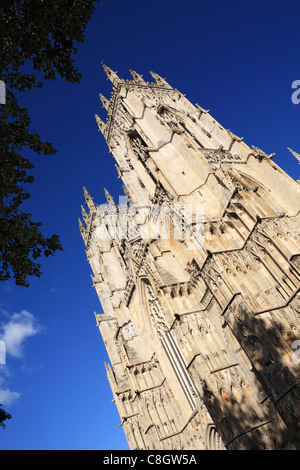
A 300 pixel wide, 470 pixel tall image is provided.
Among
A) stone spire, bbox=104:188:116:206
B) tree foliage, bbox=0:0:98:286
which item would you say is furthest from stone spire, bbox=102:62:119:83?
tree foliage, bbox=0:0:98:286

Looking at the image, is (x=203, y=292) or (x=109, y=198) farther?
(x=109, y=198)

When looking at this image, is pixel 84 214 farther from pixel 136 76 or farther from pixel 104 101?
pixel 136 76

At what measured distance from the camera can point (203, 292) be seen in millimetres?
15484

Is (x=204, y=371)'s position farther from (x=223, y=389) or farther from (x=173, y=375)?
(x=173, y=375)

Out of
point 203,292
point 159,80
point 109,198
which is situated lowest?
point 203,292

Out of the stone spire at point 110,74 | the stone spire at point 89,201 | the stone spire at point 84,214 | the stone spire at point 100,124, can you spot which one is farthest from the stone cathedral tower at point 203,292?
the stone spire at point 84,214

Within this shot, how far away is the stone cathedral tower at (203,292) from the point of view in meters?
11.4

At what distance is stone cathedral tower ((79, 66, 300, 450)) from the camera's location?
1138 centimetres

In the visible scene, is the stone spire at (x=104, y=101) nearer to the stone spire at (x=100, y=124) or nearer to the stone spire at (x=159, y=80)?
the stone spire at (x=100, y=124)

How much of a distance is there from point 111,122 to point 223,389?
28185 mm

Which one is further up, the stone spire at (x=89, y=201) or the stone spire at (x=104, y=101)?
the stone spire at (x=104, y=101)

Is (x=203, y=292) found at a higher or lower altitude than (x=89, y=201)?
lower

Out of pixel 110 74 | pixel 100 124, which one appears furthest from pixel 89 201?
pixel 110 74

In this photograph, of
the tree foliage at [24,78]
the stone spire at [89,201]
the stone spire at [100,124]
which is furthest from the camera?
the stone spire at [89,201]
